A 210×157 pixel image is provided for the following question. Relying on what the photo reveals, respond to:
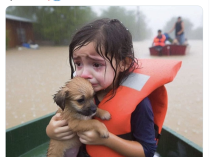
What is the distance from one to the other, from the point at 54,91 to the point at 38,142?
371 centimetres

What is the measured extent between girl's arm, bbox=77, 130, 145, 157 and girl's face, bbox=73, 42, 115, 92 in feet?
1.54

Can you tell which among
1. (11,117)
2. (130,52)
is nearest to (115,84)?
(130,52)

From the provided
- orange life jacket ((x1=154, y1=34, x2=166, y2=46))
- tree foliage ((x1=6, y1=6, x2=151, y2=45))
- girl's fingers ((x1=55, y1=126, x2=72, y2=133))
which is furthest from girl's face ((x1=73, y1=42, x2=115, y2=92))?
orange life jacket ((x1=154, y1=34, x2=166, y2=46))

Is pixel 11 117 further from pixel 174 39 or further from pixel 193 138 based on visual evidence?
pixel 174 39

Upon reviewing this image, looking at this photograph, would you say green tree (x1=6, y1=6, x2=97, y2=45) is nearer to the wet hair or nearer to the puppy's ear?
the wet hair

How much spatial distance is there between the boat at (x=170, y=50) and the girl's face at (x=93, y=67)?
1106cm

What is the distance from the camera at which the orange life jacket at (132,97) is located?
1643 mm

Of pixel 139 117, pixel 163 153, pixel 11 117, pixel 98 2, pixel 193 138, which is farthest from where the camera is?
pixel 11 117

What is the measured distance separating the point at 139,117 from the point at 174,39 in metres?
13.1

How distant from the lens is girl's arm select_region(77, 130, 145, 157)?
62.6 inches

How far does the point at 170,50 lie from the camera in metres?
11.9

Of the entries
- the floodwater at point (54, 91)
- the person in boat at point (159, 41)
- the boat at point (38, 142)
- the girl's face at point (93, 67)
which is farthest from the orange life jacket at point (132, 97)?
the person in boat at point (159, 41)

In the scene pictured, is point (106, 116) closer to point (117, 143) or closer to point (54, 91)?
point (117, 143)

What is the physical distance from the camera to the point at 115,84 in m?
1.87
